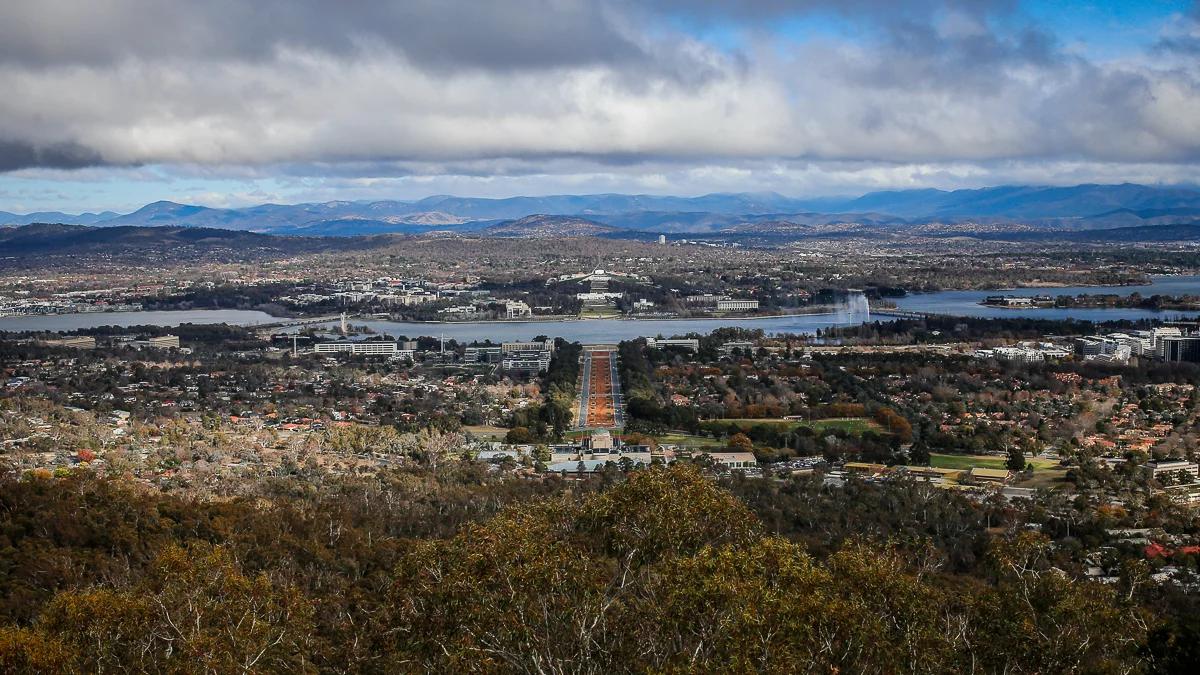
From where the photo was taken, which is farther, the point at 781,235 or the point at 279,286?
the point at 781,235

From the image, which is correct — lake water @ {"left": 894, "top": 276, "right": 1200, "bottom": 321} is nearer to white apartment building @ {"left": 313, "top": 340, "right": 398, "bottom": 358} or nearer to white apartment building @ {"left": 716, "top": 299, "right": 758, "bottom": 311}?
white apartment building @ {"left": 716, "top": 299, "right": 758, "bottom": 311}

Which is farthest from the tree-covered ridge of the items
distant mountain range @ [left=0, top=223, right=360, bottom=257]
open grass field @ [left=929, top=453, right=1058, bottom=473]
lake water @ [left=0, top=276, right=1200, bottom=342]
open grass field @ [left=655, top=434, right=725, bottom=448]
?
distant mountain range @ [left=0, top=223, right=360, bottom=257]

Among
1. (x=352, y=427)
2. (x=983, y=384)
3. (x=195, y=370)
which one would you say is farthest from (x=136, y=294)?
(x=983, y=384)

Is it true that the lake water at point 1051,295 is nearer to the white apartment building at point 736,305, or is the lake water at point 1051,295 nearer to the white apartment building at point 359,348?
the white apartment building at point 736,305

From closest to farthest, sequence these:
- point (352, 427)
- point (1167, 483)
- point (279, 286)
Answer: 1. point (1167, 483)
2. point (352, 427)
3. point (279, 286)

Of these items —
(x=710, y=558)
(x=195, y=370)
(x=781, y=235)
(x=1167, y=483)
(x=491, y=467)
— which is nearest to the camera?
(x=710, y=558)

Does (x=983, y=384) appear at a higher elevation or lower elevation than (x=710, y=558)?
lower

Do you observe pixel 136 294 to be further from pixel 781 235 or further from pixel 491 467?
pixel 781 235

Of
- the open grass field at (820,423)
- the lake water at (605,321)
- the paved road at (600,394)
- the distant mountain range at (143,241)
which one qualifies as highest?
the distant mountain range at (143,241)

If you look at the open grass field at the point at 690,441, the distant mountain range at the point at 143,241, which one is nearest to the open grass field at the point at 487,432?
the open grass field at the point at 690,441
